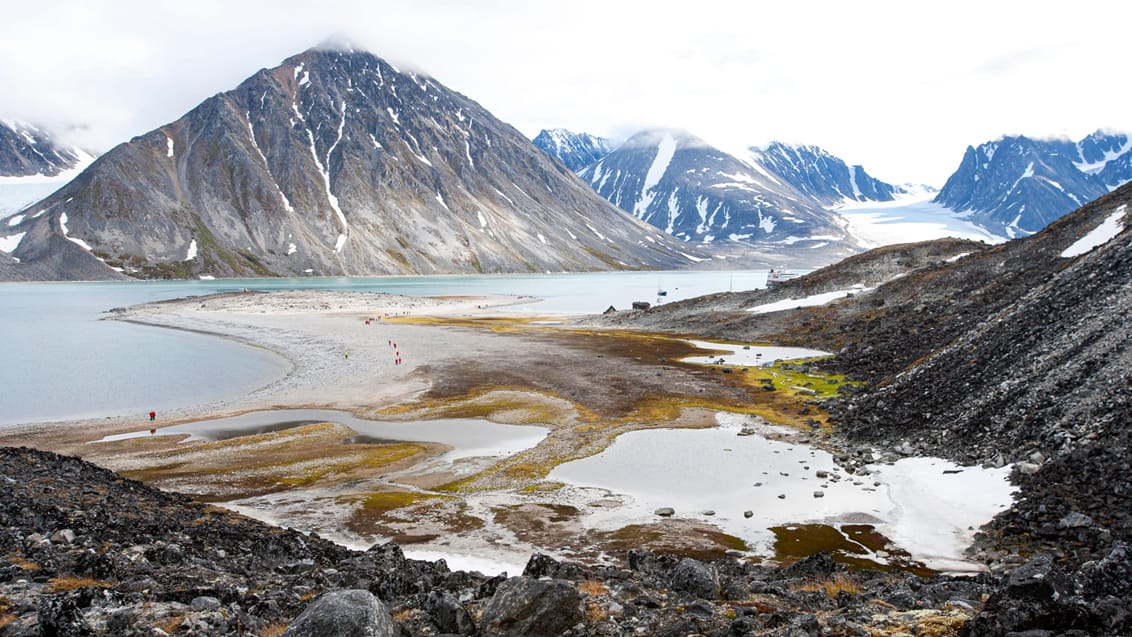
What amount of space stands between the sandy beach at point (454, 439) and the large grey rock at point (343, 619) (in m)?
8.02

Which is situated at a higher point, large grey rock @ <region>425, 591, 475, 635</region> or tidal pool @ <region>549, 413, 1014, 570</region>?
large grey rock @ <region>425, 591, 475, 635</region>

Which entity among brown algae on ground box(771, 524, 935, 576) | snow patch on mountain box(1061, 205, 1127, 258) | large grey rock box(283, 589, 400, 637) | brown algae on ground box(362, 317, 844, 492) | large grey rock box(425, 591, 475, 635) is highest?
snow patch on mountain box(1061, 205, 1127, 258)

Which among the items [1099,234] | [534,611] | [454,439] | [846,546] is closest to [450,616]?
[534,611]

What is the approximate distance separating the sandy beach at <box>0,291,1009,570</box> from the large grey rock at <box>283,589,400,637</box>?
8.02m

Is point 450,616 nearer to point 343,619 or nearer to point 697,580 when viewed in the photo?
point 343,619

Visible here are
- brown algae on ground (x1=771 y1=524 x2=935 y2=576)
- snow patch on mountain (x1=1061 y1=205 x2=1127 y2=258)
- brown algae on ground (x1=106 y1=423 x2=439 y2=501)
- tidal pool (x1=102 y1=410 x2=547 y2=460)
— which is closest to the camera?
brown algae on ground (x1=771 y1=524 x2=935 y2=576)

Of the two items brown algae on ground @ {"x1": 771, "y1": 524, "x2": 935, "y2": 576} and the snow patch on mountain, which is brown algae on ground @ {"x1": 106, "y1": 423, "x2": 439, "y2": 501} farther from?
the snow patch on mountain

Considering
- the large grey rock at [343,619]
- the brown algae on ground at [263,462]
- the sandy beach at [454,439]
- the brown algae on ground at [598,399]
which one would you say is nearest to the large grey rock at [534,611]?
the large grey rock at [343,619]

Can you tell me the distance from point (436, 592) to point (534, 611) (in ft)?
8.02

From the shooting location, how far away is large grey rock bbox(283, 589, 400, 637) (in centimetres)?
901

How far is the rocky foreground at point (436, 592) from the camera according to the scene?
935 cm

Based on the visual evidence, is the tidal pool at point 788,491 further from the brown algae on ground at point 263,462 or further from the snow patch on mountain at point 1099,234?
the snow patch on mountain at point 1099,234

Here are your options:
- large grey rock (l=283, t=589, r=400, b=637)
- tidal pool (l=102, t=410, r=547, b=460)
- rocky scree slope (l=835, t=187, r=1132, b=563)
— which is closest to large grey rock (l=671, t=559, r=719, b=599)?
large grey rock (l=283, t=589, r=400, b=637)

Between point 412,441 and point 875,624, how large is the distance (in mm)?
24376
